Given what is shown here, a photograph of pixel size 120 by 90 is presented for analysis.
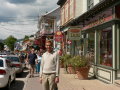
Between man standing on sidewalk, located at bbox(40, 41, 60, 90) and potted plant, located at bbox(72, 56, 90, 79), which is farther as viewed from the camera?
potted plant, located at bbox(72, 56, 90, 79)

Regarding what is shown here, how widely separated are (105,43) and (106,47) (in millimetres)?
305

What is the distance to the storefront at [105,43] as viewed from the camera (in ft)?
40.7

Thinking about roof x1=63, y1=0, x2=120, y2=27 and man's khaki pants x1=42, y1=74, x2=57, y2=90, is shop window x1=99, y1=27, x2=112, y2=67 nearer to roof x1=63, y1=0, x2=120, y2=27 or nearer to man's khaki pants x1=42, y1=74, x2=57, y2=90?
roof x1=63, y1=0, x2=120, y2=27

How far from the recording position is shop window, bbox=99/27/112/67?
13.4 meters

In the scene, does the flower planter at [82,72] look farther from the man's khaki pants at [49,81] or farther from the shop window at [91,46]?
the man's khaki pants at [49,81]

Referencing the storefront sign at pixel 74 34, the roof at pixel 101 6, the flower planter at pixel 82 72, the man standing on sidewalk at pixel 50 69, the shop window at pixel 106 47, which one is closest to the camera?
the man standing on sidewalk at pixel 50 69

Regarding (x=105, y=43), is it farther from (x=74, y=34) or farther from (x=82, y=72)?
(x=74, y=34)

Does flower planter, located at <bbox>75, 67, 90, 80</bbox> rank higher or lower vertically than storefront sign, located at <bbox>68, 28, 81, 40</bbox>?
lower

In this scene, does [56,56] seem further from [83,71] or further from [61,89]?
[83,71]

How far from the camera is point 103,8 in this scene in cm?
1412

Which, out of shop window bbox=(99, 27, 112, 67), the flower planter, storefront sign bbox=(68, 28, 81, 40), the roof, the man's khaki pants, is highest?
the roof

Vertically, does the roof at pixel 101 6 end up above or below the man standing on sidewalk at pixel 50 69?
above

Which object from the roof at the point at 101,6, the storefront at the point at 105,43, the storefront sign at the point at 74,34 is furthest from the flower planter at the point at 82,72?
the roof at the point at 101,6

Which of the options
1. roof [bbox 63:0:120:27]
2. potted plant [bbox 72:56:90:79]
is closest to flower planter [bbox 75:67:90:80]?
potted plant [bbox 72:56:90:79]
